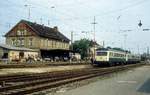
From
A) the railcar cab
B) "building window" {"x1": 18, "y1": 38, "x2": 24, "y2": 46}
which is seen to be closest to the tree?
"building window" {"x1": 18, "y1": 38, "x2": 24, "y2": 46}

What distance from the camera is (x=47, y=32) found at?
96500mm

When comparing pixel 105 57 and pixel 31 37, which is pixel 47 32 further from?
pixel 105 57

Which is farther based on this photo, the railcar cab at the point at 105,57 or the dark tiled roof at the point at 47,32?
the dark tiled roof at the point at 47,32

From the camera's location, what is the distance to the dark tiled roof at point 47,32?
91125mm

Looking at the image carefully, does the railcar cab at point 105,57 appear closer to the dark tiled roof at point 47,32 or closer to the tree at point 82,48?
the dark tiled roof at point 47,32

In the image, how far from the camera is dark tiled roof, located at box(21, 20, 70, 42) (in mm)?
91125

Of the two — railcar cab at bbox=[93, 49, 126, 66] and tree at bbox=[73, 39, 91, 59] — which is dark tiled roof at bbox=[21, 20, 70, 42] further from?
railcar cab at bbox=[93, 49, 126, 66]

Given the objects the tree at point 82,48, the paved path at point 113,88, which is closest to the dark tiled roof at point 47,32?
the tree at point 82,48

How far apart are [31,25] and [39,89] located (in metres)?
75.7

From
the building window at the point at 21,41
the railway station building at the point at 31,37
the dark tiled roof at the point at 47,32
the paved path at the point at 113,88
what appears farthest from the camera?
the building window at the point at 21,41

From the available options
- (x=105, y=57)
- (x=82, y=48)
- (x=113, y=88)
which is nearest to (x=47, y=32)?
(x=82, y=48)

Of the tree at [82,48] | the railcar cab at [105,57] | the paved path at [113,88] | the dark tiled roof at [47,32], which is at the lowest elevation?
the paved path at [113,88]

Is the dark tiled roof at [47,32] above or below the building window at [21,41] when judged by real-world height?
above

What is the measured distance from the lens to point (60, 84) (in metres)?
21.0
